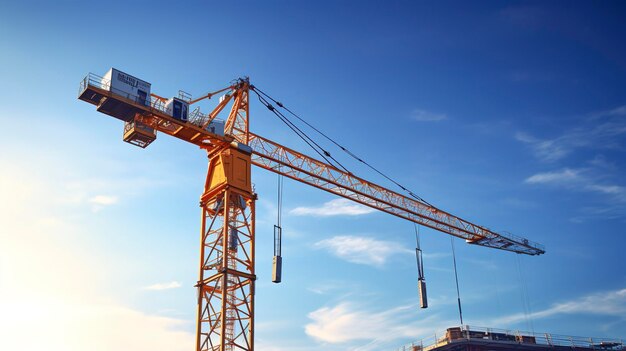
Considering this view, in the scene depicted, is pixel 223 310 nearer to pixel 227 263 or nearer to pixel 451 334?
pixel 227 263

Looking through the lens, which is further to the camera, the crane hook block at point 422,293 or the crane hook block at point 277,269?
the crane hook block at point 422,293

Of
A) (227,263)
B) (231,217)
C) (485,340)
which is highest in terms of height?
(231,217)

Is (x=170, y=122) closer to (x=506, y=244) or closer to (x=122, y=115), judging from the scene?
(x=122, y=115)

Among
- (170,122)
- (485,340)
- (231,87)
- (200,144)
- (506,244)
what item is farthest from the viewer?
(506,244)

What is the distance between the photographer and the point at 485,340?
6931 centimetres

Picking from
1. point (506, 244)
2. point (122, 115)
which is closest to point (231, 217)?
point (122, 115)

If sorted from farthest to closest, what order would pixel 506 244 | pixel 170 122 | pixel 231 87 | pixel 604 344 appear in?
pixel 506 244
pixel 604 344
pixel 231 87
pixel 170 122

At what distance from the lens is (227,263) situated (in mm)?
53562

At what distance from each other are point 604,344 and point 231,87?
59.8 metres

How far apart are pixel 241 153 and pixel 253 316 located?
16.0 metres

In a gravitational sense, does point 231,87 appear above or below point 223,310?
above

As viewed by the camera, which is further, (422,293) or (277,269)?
(422,293)

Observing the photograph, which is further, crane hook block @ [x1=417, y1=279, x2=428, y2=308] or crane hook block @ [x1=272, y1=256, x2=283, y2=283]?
crane hook block @ [x1=417, y1=279, x2=428, y2=308]

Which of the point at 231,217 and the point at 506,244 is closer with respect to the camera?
the point at 231,217
